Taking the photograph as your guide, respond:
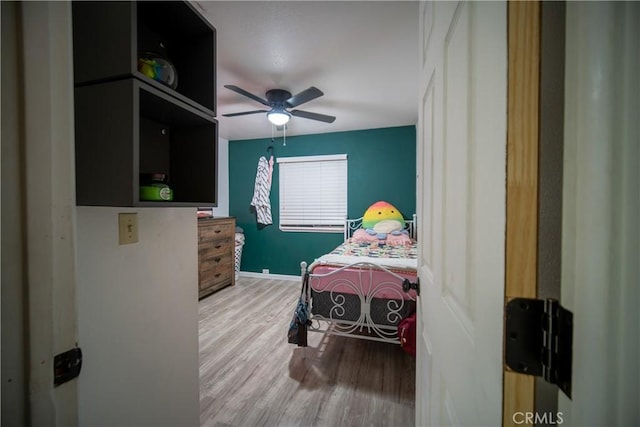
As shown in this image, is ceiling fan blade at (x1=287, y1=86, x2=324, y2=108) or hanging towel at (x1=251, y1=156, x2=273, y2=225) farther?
hanging towel at (x1=251, y1=156, x2=273, y2=225)

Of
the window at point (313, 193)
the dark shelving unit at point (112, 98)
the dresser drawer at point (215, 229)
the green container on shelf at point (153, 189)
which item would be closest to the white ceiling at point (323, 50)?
the dark shelving unit at point (112, 98)

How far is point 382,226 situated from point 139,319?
306cm

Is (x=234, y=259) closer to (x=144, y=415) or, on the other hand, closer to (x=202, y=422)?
(x=202, y=422)

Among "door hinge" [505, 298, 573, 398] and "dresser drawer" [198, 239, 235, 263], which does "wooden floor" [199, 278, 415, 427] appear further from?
"door hinge" [505, 298, 573, 398]

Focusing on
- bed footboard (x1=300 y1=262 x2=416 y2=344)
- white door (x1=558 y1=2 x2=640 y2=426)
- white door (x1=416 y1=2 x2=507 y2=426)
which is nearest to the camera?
white door (x1=558 y1=2 x2=640 y2=426)

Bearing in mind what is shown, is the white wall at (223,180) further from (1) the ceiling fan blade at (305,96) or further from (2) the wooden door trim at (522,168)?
(2) the wooden door trim at (522,168)

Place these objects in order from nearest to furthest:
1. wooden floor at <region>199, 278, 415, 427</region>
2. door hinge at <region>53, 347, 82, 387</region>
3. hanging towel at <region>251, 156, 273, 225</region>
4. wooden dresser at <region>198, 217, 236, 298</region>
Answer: door hinge at <region>53, 347, 82, 387</region>
wooden floor at <region>199, 278, 415, 427</region>
wooden dresser at <region>198, 217, 236, 298</region>
hanging towel at <region>251, 156, 273, 225</region>

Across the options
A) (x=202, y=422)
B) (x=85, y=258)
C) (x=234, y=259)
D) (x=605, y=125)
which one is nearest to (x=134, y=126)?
(x=85, y=258)

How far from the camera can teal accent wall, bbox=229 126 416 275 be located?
3867mm

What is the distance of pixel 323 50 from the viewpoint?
1964 millimetres

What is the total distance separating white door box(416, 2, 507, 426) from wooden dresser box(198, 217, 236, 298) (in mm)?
3074

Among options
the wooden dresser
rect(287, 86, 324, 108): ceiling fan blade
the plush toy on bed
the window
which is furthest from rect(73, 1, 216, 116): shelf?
the window

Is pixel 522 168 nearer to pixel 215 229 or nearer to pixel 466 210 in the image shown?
pixel 466 210

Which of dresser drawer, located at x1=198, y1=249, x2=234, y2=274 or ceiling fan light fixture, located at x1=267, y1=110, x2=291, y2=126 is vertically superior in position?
ceiling fan light fixture, located at x1=267, y1=110, x2=291, y2=126
